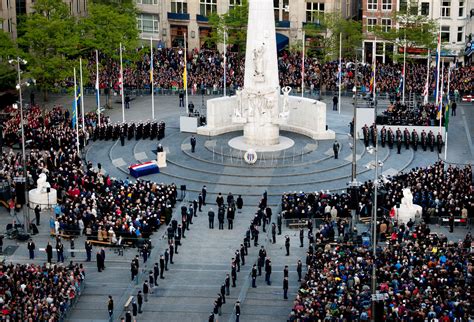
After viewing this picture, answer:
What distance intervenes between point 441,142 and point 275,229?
945 inches

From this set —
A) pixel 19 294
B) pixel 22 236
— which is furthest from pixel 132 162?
pixel 19 294

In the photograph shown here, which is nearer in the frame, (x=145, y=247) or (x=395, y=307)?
(x=395, y=307)

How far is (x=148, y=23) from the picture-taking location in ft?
399

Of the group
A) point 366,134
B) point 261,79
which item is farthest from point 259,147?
point 366,134

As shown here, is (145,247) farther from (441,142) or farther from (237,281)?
(441,142)

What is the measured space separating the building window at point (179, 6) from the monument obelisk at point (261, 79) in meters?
40.8

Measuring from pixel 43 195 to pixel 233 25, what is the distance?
148ft

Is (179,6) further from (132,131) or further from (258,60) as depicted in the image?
(258,60)

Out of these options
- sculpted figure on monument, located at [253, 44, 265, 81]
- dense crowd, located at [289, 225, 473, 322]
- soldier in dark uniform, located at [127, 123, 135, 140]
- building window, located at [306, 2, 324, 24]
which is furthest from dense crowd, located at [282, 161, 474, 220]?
building window, located at [306, 2, 324, 24]

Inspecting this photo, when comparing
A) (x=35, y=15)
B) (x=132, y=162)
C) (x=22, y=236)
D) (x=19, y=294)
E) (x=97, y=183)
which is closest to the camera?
(x=19, y=294)

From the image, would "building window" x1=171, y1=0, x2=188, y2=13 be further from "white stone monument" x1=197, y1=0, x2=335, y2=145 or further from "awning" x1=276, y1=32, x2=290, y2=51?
"white stone monument" x1=197, y1=0, x2=335, y2=145

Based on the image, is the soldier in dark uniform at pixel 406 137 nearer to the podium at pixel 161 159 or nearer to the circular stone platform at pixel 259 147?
the circular stone platform at pixel 259 147

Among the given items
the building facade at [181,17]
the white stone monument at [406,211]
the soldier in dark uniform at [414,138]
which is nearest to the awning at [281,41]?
the building facade at [181,17]

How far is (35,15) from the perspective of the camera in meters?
99.1
